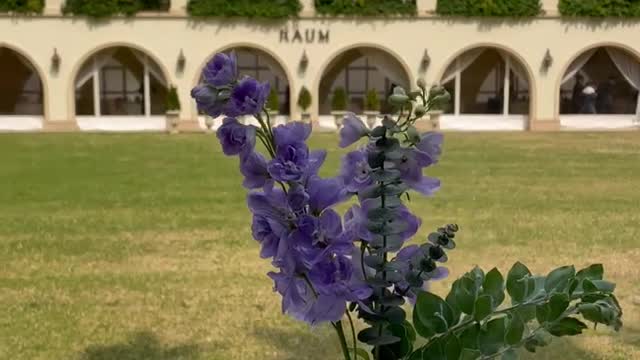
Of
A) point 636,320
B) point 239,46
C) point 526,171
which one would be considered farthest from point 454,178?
point 239,46

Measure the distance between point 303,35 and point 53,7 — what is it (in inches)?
281

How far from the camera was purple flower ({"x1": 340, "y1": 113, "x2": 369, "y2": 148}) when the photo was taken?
167 centimetres

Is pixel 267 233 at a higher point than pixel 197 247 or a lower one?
higher

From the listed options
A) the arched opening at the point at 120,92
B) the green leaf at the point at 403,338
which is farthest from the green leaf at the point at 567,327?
the arched opening at the point at 120,92

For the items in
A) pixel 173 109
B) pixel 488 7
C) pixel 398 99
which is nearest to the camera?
pixel 398 99

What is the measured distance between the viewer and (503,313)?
5.49ft

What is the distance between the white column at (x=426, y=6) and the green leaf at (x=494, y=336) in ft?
77.0

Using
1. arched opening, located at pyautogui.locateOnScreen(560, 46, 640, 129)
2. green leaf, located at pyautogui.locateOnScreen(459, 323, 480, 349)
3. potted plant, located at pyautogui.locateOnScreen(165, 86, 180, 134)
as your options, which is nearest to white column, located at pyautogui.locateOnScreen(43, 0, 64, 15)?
potted plant, located at pyautogui.locateOnScreen(165, 86, 180, 134)

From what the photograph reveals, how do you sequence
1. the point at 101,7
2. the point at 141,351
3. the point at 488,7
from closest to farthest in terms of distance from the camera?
the point at 141,351 → the point at 101,7 → the point at 488,7

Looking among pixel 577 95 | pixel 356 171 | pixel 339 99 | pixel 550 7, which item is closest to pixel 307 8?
pixel 339 99

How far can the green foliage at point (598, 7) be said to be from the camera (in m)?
24.3

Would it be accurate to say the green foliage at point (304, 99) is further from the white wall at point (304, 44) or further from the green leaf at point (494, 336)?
the green leaf at point (494, 336)

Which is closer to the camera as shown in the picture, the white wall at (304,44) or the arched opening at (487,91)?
the white wall at (304,44)

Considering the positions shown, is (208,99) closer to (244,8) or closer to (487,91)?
(244,8)
